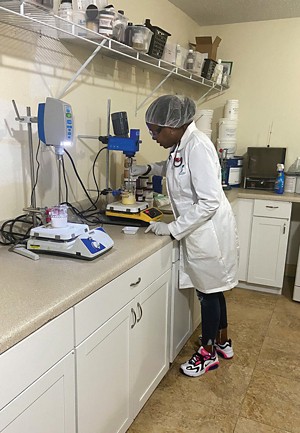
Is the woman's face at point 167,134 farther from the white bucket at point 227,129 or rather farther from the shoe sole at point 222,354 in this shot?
the white bucket at point 227,129

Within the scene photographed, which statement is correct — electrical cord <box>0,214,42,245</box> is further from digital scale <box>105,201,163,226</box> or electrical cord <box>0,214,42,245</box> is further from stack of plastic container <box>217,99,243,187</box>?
stack of plastic container <box>217,99,243,187</box>

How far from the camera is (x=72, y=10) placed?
172 centimetres

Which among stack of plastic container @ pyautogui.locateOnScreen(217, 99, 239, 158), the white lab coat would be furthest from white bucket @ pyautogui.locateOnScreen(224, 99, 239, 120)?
the white lab coat

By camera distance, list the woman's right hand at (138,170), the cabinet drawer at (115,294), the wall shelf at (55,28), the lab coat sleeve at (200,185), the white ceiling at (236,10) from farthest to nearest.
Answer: the white ceiling at (236,10) < the woman's right hand at (138,170) < the lab coat sleeve at (200,185) < the wall shelf at (55,28) < the cabinet drawer at (115,294)

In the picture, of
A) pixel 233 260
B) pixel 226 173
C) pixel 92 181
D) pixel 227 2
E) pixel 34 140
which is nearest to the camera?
pixel 34 140

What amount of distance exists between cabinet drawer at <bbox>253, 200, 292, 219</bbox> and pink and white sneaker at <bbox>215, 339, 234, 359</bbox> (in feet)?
4.31

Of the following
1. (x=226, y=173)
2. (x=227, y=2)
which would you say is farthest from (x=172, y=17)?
(x=226, y=173)

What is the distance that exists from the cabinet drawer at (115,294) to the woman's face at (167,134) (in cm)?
57

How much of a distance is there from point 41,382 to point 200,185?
3.87ft

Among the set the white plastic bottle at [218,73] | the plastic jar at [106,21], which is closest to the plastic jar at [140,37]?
the plastic jar at [106,21]

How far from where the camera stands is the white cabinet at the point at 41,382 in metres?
0.99

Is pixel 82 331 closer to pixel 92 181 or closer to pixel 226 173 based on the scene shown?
pixel 92 181

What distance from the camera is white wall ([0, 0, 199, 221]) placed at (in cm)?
171

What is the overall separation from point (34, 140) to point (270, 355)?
1972 millimetres
